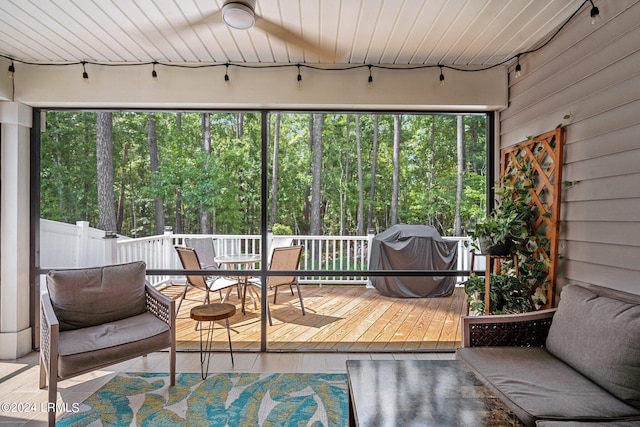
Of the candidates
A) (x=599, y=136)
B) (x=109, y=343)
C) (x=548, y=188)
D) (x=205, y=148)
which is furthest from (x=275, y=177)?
(x=599, y=136)

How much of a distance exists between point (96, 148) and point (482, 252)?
549cm

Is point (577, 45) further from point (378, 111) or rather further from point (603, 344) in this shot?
point (603, 344)

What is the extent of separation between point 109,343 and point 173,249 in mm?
2904

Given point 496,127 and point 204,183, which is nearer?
point 496,127

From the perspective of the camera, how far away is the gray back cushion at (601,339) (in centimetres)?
150

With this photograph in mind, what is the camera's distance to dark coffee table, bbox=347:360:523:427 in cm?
137

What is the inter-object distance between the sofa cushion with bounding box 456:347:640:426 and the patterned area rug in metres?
0.93

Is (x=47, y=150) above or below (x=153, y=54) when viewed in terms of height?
below

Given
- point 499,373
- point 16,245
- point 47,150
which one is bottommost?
point 499,373

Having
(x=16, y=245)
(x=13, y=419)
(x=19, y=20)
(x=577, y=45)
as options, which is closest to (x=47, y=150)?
(x=16, y=245)

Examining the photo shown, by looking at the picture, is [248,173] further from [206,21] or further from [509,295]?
[509,295]

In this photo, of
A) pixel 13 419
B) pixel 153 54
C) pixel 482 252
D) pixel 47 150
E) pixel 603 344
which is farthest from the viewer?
pixel 47 150

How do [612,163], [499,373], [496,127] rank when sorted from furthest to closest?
[496,127] < [612,163] < [499,373]

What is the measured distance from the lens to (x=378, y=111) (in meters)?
3.33
